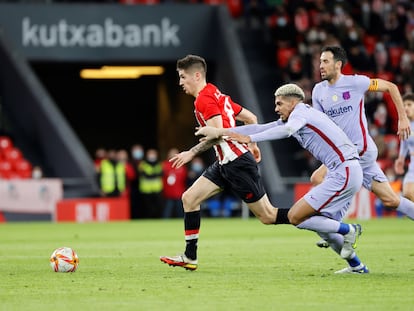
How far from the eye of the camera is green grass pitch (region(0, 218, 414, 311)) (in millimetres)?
8344

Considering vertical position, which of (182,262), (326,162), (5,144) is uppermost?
(5,144)

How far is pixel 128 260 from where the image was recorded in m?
12.8

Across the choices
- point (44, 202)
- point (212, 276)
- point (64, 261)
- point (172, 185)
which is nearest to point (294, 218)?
point (212, 276)

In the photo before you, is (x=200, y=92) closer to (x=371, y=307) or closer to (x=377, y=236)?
(x=371, y=307)

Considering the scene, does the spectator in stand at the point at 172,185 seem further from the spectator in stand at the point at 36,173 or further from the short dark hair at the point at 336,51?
the short dark hair at the point at 336,51

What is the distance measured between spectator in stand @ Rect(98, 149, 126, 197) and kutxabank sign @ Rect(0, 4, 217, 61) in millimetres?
4583

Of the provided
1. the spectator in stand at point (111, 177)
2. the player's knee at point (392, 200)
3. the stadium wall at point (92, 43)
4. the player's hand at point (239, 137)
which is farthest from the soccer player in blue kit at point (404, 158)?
the stadium wall at point (92, 43)

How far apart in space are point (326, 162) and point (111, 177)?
16.1 metres

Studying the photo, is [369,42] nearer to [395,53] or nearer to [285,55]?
[395,53]

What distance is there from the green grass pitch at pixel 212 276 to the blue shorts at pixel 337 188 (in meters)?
0.70

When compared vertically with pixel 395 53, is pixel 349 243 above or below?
below

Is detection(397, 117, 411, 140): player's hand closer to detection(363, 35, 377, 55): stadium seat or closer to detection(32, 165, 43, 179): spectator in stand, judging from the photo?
detection(32, 165, 43, 179): spectator in stand

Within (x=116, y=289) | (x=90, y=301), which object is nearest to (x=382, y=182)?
(x=116, y=289)

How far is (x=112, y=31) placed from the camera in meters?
29.8
